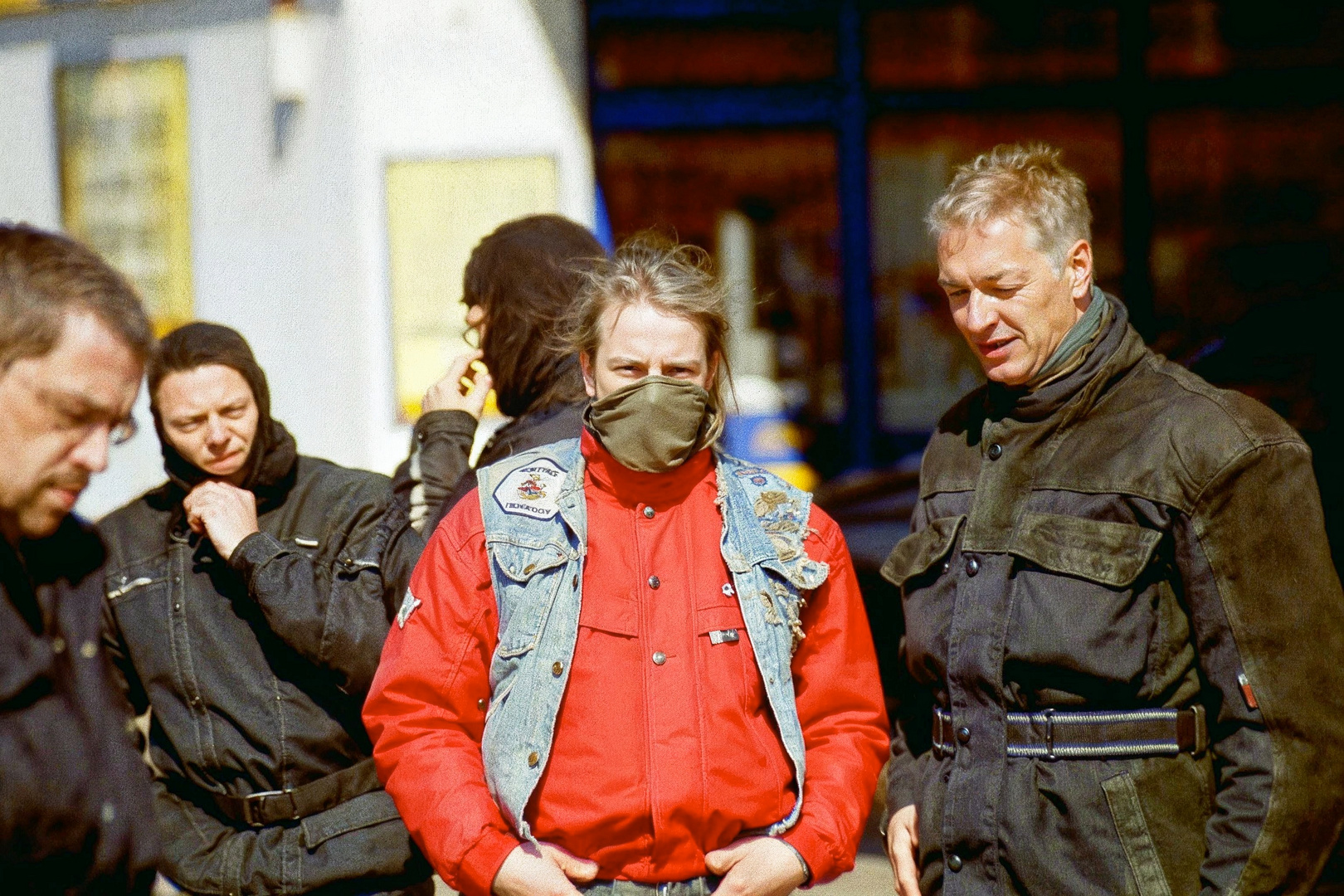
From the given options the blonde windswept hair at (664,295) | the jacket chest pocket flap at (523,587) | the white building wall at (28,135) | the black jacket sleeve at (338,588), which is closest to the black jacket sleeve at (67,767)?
the jacket chest pocket flap at (523,587)

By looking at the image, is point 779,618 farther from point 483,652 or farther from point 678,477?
point 483,652

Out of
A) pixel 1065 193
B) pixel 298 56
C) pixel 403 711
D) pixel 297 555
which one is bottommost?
pixel 403 711

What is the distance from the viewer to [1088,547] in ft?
7.95

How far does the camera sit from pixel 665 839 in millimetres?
2320

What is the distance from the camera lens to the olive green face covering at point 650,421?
7.90 ft

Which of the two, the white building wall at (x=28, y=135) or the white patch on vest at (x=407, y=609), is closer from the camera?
the white patch on vest at (x=407, y=609)

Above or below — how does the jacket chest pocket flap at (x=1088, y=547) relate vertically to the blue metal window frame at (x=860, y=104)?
below

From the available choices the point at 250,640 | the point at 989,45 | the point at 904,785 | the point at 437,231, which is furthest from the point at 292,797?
the point at 989,45

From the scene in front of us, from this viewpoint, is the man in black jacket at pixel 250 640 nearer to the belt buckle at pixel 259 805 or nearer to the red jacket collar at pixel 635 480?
the belt buckle at pixel 259 805

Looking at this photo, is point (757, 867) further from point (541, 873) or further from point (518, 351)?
point (518, 351)

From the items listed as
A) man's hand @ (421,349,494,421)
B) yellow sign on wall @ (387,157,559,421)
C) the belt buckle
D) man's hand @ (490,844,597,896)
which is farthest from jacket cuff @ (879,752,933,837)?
yellow sign on wall @ (387,157,559,421)

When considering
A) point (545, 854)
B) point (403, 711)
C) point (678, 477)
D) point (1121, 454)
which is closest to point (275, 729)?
point (403, 711)

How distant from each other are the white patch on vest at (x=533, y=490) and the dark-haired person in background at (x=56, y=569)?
2.48 feet

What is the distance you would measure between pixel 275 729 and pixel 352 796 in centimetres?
20
